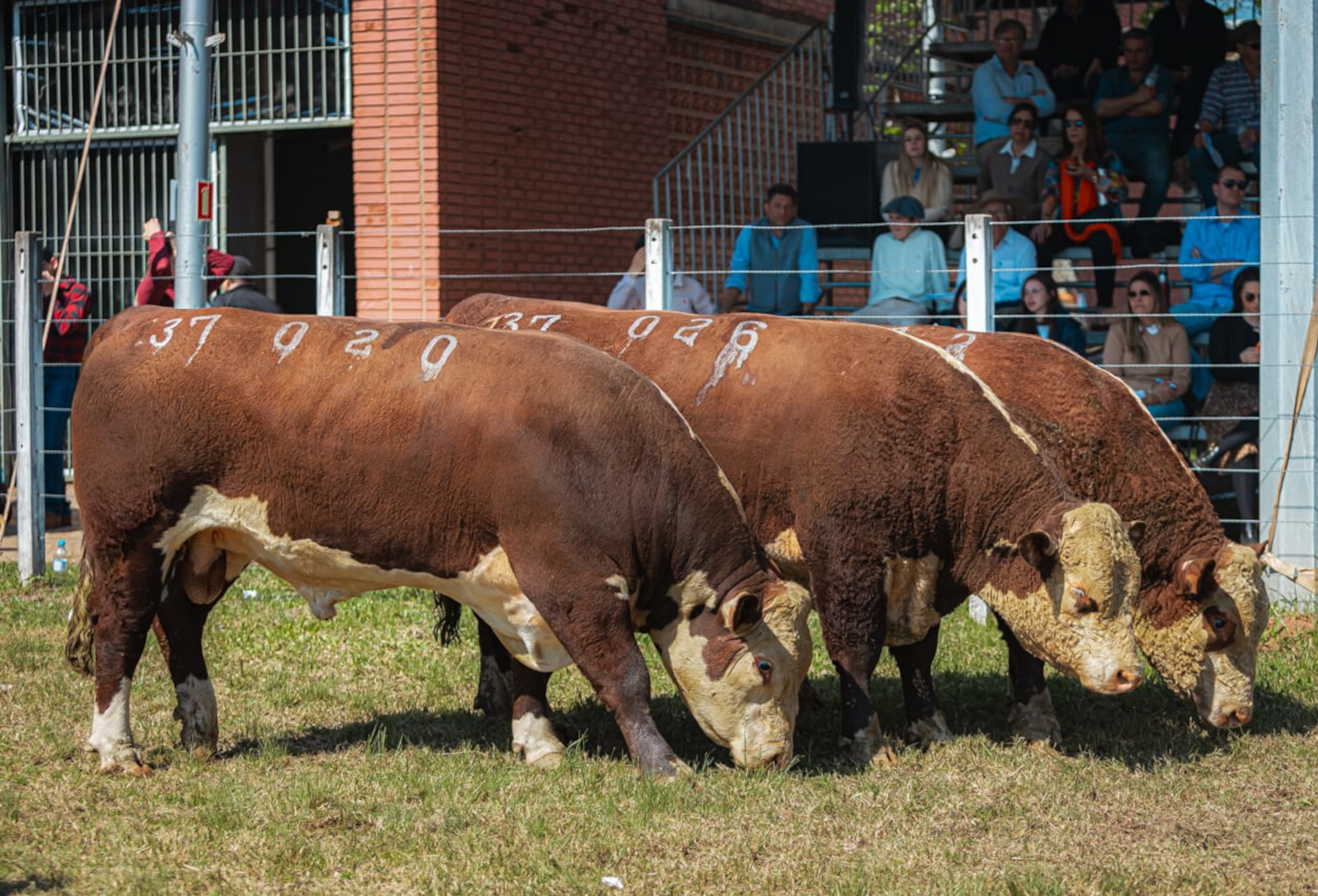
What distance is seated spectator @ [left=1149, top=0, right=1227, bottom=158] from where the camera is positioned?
1497 cm

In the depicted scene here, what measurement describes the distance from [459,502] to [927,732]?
2255 millimetres

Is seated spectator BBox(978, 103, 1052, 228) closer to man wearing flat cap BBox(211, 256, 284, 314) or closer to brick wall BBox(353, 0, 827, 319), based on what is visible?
brick wall BBox(353, 0, 827, 319)

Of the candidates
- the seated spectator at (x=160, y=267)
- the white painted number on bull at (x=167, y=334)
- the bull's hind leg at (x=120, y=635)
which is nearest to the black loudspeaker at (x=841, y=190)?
the seated spectator at (x=160, y=267)

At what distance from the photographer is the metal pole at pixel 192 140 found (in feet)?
33.5

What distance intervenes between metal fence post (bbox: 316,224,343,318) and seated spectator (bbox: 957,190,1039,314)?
3.92 m

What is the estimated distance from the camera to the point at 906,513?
275 inches

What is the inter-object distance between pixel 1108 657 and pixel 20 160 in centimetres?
1192

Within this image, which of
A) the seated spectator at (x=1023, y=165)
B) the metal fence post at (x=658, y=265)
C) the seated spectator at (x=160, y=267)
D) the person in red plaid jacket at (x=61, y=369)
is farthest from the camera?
the seated spectator at (x=1023, y=165)

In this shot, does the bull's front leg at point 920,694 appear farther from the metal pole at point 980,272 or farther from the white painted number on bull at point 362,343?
the metal pole at point 980,272

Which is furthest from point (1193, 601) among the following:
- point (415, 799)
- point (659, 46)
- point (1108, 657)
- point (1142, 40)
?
point (659, 46)

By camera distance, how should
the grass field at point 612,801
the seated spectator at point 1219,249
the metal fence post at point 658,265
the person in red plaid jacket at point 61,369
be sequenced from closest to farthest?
1. the grass field at point 612,801
2. the metal fence post at point 658,265
3. the seated spectator at point 1219,249
4. the person in red plaid jacket at point 61,369

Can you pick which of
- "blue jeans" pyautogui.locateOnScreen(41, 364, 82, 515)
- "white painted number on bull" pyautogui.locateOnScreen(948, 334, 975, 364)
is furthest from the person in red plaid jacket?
"white painted number on bull" pyautogui.locateOnScreen(948, 334, 975, 364)

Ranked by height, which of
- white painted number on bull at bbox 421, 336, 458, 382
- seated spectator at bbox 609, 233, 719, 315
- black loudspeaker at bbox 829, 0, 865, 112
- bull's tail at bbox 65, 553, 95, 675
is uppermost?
black loudspeaker at bbox 829, 0, 865, 112

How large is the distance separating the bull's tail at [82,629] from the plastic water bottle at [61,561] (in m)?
3.95
